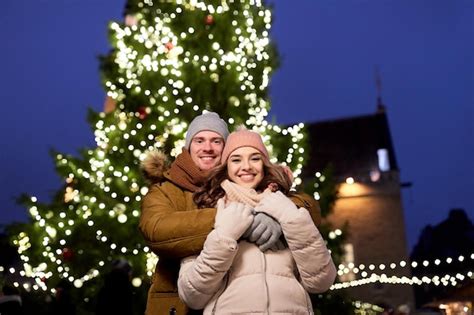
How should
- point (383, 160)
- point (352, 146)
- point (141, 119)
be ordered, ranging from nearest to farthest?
point (141, 119), point (383, 160), point (352, 146)

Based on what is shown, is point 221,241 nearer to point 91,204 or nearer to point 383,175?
point 91,204

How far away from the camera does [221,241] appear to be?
2260mm

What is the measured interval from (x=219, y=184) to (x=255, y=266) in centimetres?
50

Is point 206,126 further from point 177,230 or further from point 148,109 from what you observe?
point 148,109

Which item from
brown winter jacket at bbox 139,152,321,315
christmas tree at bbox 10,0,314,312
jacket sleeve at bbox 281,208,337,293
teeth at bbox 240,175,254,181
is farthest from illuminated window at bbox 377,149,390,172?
jacket sleeve at bbox 281,208,337,293

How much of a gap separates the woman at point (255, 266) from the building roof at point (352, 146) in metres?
22.9

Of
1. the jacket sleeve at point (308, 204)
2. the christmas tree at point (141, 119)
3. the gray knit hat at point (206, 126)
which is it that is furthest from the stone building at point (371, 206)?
the jacket sleeve at point (308, 204)

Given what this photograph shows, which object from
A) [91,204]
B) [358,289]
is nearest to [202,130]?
[91,204]

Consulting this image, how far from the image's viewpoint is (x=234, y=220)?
90.5 inches

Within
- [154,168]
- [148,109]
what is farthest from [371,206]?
[154,168]

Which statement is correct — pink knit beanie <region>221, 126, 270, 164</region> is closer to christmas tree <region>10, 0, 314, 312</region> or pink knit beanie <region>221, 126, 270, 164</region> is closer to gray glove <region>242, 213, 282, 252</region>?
gray glove <region>242, 213, 282, 252</region>

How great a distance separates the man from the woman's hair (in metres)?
0.09

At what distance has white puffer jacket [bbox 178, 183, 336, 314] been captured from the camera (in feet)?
7.45

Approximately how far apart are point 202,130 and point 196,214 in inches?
41.0
